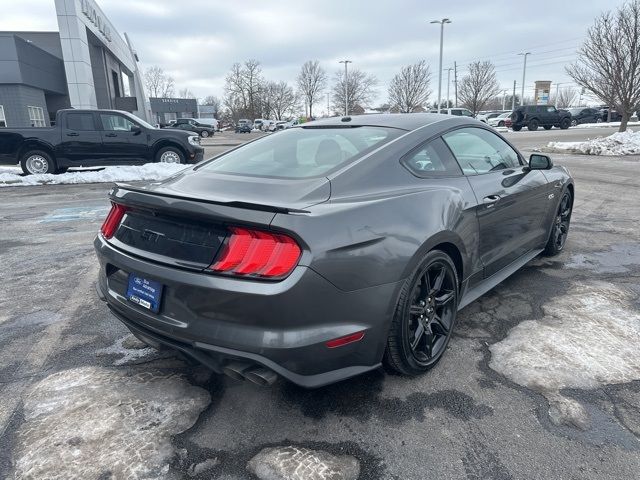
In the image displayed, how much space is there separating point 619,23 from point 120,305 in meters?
20.0

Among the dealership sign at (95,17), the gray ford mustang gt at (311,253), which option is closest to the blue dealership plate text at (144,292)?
the gray ford mustang gt at (311,253)

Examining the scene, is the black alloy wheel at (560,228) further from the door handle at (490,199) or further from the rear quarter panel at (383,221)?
the rear quarter panel at (383,221)

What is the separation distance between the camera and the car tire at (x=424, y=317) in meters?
2.43

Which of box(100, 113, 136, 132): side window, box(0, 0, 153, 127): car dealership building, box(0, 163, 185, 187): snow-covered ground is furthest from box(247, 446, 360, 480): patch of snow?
box(0, 0, 153, 127): car dealership building

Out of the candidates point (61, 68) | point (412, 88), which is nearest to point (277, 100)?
point (412, 88)

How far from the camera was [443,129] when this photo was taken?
10.4 feet

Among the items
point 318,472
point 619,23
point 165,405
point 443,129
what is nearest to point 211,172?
point 165,405

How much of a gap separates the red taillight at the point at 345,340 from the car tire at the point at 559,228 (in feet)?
10.4

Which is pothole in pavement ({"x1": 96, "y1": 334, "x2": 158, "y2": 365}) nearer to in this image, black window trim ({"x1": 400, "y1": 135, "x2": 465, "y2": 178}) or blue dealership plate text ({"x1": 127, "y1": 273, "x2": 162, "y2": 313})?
blue dealership plate text ({"x1": 127, "y1": 273, "x2": 162, "y2": 313})

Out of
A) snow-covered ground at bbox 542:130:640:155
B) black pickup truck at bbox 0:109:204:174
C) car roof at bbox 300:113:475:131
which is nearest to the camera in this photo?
car roof at bbox 300:113:475:131

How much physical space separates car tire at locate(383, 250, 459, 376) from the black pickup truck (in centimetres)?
1109

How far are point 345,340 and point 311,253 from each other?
0.47 m

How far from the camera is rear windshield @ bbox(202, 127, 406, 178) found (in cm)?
271

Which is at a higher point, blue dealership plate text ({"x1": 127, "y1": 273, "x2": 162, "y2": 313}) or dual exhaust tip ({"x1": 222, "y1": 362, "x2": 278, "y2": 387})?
blue dealership plate text ({"x1": 127, "y1": 273, "x2": 162, "y2": 313})
